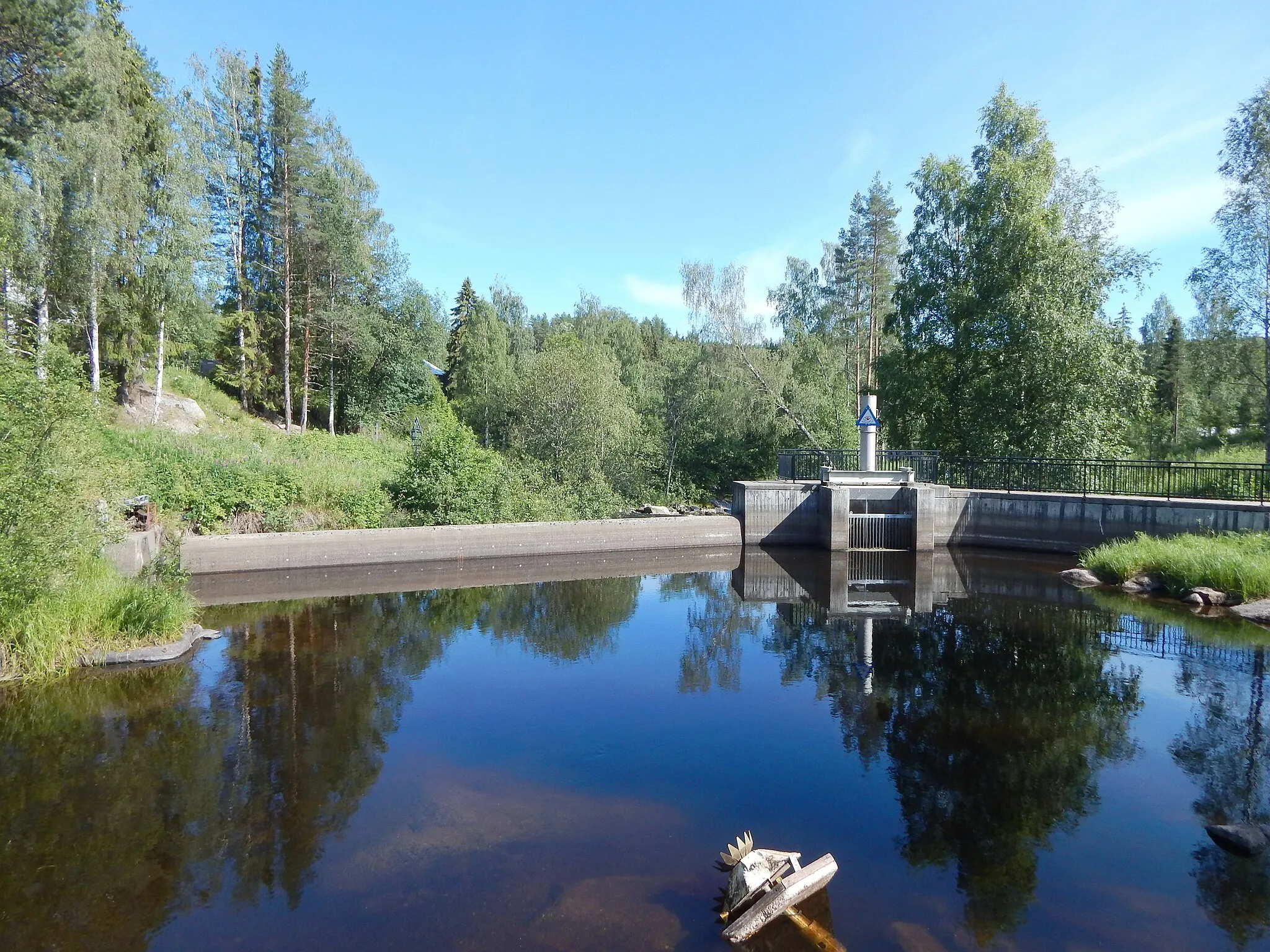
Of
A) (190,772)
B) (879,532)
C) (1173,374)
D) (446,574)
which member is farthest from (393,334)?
(1173,374)

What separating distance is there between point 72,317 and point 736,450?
21551mm

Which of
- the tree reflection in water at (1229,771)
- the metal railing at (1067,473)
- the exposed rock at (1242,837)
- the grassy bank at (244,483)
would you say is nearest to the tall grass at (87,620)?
the grassy bank at (244,483)

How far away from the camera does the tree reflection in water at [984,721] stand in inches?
217

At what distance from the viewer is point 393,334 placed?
3219 centimetres

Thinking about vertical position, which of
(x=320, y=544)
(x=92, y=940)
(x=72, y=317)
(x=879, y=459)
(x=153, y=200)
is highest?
(x=153, y=200)

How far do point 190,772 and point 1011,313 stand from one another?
23.3 meters

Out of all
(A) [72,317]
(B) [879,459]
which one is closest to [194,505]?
(A) [72,317]

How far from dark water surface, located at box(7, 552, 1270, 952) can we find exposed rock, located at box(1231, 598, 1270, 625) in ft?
1.77

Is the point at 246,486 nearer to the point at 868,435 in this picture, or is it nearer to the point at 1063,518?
the point at 868,435

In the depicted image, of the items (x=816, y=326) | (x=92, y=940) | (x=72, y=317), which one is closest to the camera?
(x=92, y=940)

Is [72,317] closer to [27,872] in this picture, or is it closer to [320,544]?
[320,544]

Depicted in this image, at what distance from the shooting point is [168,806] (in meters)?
6.09

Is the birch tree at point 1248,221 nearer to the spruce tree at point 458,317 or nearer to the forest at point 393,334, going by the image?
the forest at point 393,334

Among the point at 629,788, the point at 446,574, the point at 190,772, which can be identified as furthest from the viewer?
the point at 446,574
